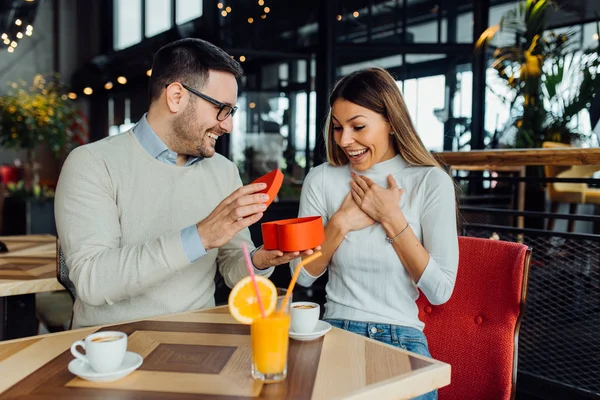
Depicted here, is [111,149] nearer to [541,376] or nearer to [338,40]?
[541,376]

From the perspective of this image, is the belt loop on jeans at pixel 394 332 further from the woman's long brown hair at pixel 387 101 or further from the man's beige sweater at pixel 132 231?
the woman's long brown hair at pixel 387 101

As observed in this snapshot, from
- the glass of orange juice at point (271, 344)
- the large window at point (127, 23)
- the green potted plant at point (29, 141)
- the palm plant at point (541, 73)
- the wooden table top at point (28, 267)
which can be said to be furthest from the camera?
the large window at point (127, 23)

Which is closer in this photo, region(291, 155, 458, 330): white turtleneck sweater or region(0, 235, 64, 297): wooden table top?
region(291, 155, 458, 330): white turtleneck sweater

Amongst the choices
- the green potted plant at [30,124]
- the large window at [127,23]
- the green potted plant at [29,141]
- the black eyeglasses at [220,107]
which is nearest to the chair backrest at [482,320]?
the black eyeglasses at [220,107]

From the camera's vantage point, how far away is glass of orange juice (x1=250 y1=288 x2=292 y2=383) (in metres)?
0.99

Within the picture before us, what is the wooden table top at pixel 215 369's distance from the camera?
1.00m

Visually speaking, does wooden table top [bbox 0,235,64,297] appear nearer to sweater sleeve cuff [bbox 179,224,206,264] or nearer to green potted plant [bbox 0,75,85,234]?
sweater sleeve cuff [bbox 179,224,206,264]

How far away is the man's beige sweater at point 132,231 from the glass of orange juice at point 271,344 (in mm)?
452

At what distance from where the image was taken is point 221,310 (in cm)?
157

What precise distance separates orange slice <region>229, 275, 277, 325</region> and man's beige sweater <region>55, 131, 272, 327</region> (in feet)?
1.32

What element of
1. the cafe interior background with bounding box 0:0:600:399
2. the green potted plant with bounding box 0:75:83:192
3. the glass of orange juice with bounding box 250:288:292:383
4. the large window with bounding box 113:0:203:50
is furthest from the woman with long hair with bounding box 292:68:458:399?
the large window with bounding box 113:0:203:50

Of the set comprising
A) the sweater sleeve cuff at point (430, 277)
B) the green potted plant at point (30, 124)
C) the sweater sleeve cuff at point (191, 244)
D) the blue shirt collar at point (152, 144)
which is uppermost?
the green potted plant at point (30, 124)

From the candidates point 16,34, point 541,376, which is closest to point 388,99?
point 541,376

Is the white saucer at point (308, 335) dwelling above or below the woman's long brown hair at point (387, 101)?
below
